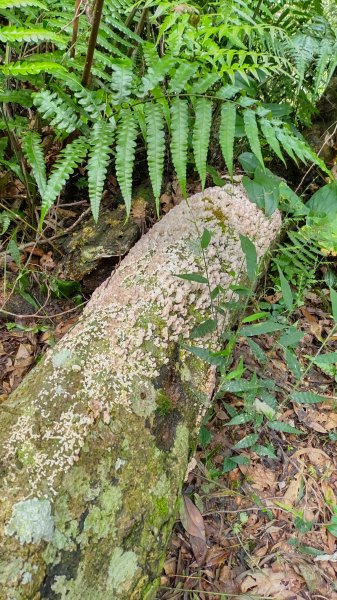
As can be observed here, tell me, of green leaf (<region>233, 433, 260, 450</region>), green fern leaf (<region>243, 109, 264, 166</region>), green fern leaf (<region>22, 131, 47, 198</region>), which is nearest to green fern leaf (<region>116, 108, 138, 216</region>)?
green fern leaf (<region>22, 131, 47, 198</region>)

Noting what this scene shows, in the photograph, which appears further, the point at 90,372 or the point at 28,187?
the point at 28,187

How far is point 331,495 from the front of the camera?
2668mm

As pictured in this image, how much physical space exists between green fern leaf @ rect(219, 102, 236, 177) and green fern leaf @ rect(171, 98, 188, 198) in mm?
172

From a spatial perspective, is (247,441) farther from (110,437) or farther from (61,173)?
(61,173)

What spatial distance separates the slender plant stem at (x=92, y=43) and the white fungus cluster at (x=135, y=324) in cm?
90

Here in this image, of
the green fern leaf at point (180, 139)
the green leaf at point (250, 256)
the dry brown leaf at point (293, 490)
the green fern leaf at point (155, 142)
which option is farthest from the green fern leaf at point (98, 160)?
the dry brown leaf at point (293, 490)

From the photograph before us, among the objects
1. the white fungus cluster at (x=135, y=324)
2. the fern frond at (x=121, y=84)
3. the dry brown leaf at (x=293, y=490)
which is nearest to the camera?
the white fungus cluster at (x=135, y=324)

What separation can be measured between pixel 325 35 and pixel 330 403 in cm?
251

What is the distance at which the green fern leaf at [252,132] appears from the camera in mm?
2061

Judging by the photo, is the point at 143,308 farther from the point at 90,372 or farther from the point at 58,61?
the point at 58,61

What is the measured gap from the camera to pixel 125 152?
76.2 inches

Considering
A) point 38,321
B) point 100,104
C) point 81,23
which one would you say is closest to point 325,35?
point 81,23

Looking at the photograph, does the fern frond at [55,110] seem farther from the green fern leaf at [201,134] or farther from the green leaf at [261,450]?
the green leaf at [261,450]

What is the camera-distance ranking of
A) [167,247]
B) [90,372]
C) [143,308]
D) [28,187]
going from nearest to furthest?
[90,372]
[143,308]
[167,247]
[28,187]
